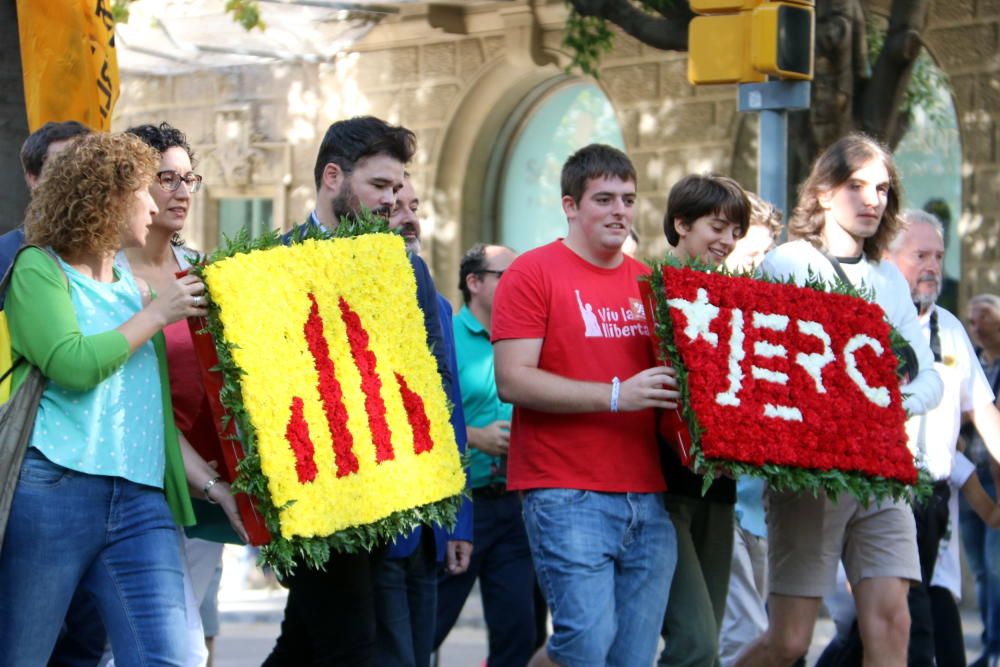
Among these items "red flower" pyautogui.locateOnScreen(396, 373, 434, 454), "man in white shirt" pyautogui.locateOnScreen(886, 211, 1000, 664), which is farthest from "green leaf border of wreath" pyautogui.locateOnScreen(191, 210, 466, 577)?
"man in white shirt" pyautogui.locateOnScreen(886, 211, 1000, 664)

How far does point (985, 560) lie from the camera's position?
9711mm

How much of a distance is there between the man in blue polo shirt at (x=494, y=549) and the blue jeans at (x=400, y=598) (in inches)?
63.4

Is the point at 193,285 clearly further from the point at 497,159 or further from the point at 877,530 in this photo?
the point at 497,159

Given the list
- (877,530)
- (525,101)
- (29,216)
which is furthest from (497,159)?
(29,216)

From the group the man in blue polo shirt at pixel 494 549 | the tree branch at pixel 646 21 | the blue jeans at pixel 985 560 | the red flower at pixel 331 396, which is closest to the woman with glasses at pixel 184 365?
the red flower at pixel 331 396

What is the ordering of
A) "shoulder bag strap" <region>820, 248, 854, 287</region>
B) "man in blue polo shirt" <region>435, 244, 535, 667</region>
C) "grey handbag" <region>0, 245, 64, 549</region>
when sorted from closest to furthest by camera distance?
"grey handbag" <region>0, 245, 64, 549</region> → "shoulder bag strap" <region>820, 248, 854, 287</region> → "man in blue polo shirt" <region>435, 244, 535, 667</region>

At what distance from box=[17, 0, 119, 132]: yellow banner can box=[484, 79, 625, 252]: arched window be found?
10.1 metres

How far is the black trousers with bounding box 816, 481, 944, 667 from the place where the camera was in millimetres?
7176

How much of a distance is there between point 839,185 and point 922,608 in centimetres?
191

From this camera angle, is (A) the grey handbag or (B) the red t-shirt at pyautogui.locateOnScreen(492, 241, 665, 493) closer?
(A) the grey handbag

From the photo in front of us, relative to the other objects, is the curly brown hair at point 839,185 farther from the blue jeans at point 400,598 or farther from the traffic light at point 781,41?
the blue jeans at point 400,598

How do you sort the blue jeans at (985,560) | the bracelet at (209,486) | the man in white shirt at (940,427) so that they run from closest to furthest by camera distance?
the bracelet at (209,486)
the man in white shirt at (940,427)
the blue jeans at (985,560)

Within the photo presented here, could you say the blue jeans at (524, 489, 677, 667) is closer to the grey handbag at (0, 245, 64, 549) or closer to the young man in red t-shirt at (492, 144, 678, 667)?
the young man in red t-shirt at (492, 144, 678, 667)

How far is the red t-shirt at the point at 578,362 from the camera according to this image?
5.73m
